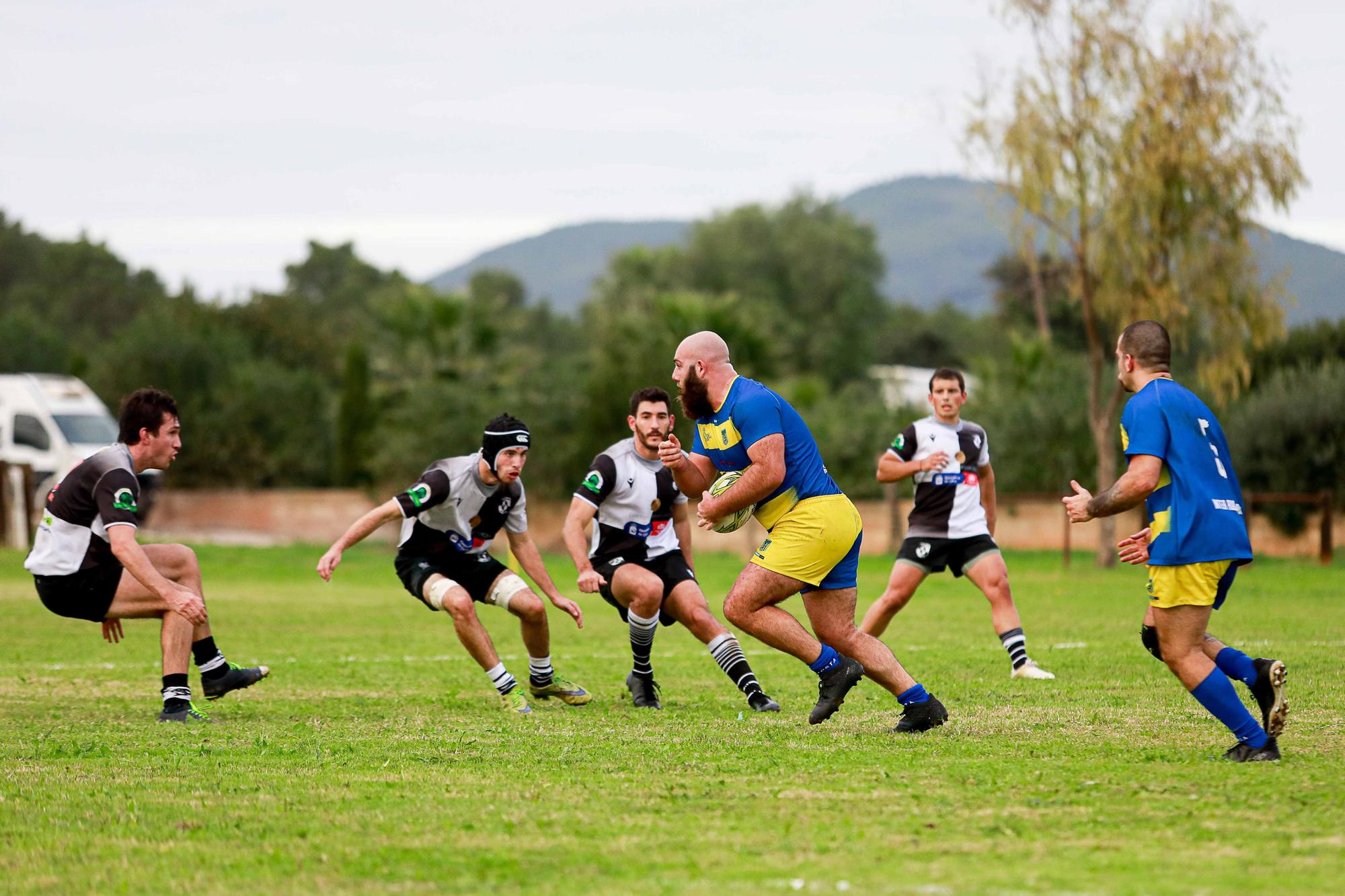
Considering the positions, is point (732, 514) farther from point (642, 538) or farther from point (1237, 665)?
point (1237, 665)

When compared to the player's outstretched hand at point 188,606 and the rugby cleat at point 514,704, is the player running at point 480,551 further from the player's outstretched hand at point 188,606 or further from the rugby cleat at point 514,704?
the player's outstretched hand at point 188,606

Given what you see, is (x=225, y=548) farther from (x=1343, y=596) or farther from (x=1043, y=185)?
(x=1343, y=596)

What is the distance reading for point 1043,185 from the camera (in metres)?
25.1

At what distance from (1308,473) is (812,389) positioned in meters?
15.5

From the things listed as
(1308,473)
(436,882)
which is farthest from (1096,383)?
(436,882)

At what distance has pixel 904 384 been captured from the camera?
2287 inches

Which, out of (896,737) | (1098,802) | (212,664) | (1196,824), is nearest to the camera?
(1196,824)

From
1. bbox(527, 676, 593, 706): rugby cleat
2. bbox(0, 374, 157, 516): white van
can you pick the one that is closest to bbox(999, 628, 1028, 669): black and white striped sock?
bbox(527, 676, 593, 706): rugby cleat

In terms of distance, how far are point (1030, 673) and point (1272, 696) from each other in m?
3.89

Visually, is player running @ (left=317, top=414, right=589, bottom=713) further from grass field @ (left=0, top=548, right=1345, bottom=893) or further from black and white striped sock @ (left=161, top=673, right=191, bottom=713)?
black and white striped sock @ (left=161, top=673, right=191, bottom=713)

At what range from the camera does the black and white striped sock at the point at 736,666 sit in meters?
8.98

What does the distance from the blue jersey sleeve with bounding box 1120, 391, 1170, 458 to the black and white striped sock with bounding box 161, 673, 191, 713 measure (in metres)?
5.48

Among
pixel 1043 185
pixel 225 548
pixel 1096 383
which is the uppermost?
pixel 1043 185

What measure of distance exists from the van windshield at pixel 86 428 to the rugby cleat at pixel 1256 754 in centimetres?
3236
